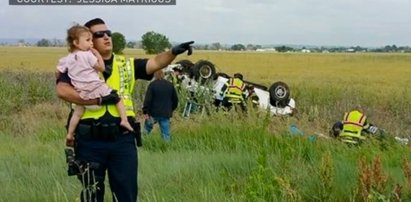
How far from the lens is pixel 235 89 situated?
11.6m

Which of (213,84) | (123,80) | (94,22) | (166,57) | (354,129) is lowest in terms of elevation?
(354,129)

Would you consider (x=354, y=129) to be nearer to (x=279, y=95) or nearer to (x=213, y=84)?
(x=213, y=84)

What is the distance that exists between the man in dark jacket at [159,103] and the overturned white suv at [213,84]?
1.73 meters

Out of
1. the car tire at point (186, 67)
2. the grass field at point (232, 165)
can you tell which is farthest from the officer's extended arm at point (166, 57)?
the car tire at point (186, 67)

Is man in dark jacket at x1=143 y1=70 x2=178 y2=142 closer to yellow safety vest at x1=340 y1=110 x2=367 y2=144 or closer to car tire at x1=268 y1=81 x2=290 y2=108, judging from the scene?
yellow safety vest at x1=340 y1=110 x2=367 y2=144

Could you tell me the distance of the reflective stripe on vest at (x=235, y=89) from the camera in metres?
11.5

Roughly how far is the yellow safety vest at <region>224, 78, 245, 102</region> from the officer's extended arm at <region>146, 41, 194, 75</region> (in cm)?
759

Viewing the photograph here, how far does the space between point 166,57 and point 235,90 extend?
7869mm

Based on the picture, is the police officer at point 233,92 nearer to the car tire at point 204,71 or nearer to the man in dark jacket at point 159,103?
the car tire at point 204,71

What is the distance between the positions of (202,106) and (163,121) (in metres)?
1.50

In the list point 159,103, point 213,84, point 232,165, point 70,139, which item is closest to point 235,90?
point 213,84

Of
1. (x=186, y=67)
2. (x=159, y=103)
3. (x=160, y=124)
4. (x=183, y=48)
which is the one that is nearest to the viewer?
(x=183, y=48)

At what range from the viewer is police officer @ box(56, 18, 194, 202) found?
11.9 ft

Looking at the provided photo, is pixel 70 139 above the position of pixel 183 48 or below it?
below
